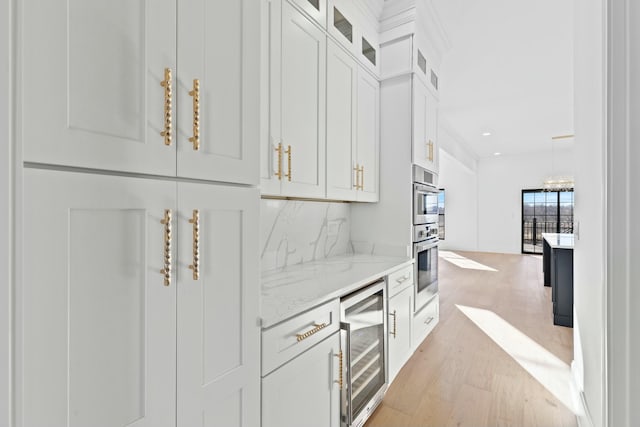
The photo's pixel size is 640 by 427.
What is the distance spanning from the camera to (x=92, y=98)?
0.66 meters

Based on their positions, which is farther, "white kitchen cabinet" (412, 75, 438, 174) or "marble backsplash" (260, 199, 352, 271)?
"white kitchen cabinet" (412, 75, 438, 174)

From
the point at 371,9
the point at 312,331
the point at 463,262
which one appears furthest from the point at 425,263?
the point at 463,262

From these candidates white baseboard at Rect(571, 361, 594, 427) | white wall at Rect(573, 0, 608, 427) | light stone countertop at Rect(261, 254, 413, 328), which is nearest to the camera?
light stone countertop at Rect(261, 254, 413, 328)

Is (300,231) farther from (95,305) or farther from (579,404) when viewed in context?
(579,404)

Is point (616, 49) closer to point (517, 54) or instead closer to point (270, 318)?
point (270, 318)

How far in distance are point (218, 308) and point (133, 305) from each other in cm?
25

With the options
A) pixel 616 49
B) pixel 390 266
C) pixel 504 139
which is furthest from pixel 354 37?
pixel 504 139

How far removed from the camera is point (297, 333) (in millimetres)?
1280

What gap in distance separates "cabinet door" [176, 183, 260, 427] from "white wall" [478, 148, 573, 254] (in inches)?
385

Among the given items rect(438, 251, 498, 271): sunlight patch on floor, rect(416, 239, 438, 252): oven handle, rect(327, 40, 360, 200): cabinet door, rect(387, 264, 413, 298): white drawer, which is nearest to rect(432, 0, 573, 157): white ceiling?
rect(327, 40, 360, 200): cabinet door

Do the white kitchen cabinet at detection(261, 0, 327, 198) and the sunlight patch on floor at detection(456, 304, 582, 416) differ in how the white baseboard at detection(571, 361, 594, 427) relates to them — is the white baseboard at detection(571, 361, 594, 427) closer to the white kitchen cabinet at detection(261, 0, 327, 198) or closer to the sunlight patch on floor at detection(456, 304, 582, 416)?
the sunlight patch on floor at detection(456, 304, 582, 416)

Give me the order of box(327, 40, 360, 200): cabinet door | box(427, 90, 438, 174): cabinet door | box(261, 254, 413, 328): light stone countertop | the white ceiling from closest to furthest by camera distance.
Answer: box(261, 254, 413, 328): light stone countertop → box(327, 40, 360, 200): cabinet door → the white ceiling → box(427, 90, 438, 174): cabinet door

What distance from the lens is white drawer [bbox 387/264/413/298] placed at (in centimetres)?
213

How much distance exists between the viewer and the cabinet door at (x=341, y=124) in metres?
2.08
